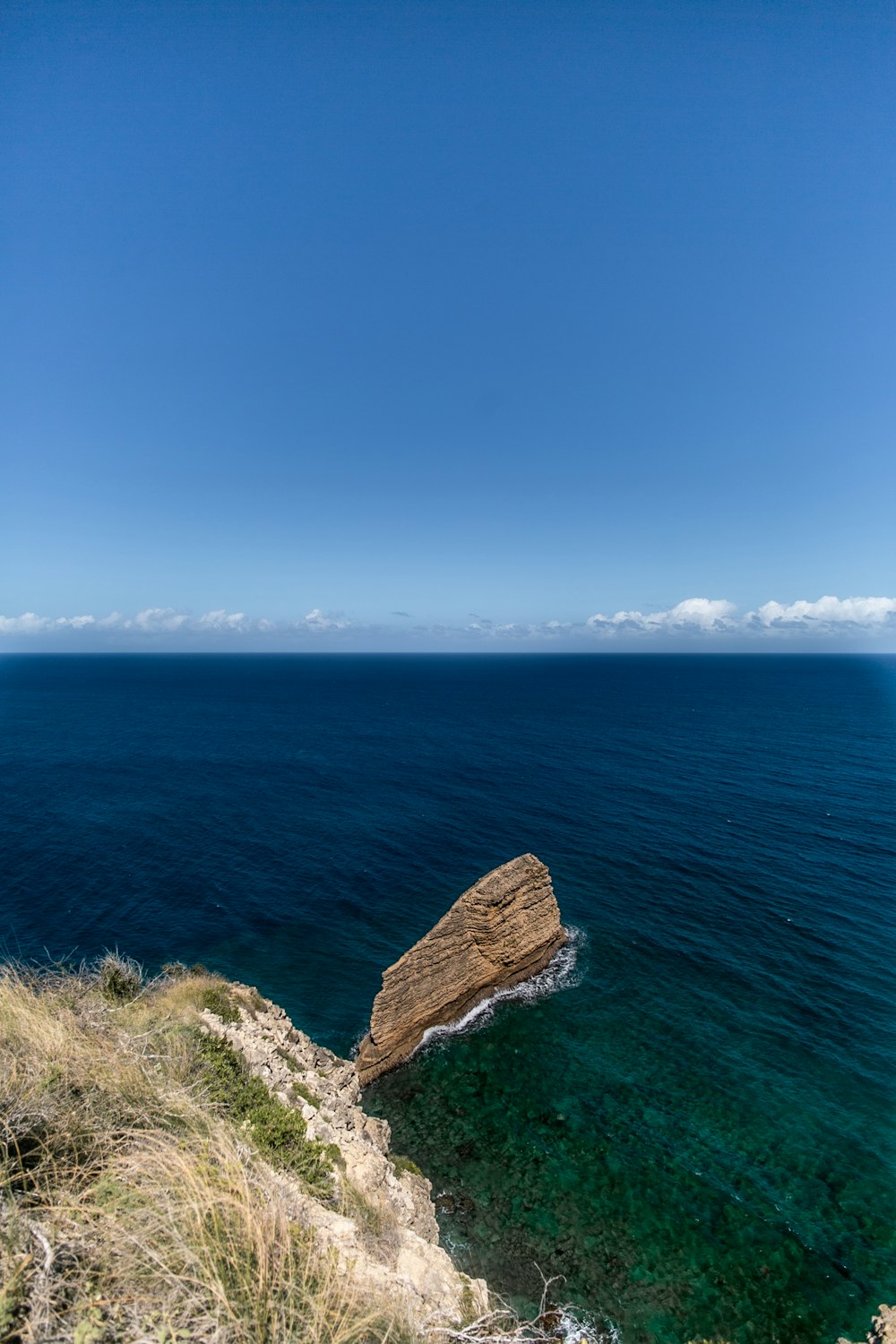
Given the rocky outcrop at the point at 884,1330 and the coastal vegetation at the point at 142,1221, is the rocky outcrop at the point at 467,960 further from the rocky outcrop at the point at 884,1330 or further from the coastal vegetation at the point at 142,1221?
the rocky outcrop at the point at 884,1330

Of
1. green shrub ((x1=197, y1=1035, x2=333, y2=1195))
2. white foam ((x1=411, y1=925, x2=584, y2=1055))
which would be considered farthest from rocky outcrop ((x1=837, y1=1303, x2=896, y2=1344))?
white foam ((x1=411, y1=925, x2=584, y2=1055))

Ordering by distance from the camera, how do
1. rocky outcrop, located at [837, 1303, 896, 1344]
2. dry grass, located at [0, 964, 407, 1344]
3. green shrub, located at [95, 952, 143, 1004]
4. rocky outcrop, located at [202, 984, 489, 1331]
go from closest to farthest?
dry grass, located at [0, 964, 407, 1344] < rocky outcrop, located at [202, 984, 489, 1331] < rocky outcrop, located at [837, 1303, 896, 1344] < green shrub, located at [95, 952, 143, 1004]

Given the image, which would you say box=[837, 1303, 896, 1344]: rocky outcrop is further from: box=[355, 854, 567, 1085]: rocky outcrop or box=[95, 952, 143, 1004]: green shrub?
box=[95, 952, 143, 1004]: green shrub

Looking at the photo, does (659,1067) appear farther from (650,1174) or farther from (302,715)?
(302,715)

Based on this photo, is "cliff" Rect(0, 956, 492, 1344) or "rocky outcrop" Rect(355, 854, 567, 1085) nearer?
→ "cliff" Rect(0, 956, 492, 1344)

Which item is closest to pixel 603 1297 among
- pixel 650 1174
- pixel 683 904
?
pixel 650 1174

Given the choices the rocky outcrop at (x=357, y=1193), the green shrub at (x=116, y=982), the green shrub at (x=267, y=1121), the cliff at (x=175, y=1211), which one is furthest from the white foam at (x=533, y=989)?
the green shrub at (x=116, y=982)
